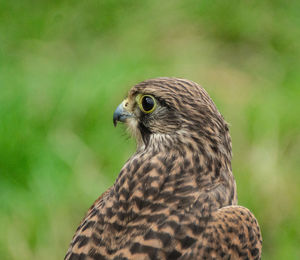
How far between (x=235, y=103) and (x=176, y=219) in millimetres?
3438

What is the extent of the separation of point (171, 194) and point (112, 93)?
9.26 feet

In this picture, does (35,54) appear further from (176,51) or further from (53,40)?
(176,51)

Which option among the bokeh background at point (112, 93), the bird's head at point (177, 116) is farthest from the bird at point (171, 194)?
the bokeh background at point (112, 93)

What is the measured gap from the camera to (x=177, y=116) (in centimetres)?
323

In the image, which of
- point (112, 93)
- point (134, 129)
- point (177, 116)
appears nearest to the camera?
point (177, 116)

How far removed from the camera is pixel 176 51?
7.04 m

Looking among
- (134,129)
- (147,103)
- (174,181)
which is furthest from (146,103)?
(174,181)

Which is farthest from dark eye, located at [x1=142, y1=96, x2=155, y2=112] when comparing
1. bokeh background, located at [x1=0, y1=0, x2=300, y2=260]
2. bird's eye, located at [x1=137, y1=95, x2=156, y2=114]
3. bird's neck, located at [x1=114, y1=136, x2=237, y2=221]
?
bokeh background, located at [x1=0, y1=0, x2=300, y2=260]

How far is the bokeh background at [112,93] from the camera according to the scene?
5156mm

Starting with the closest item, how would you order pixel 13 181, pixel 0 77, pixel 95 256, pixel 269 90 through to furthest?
1. pixel 95 256
2. pixel 13 181
3. pixel 0 77
4. pixel 269 90

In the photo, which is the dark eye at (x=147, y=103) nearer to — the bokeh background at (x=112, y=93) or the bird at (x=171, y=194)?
the bird at (x=171, y=194)

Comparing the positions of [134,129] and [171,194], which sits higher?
[134,129]

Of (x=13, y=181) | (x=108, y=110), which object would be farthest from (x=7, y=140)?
(x=108, y=110)

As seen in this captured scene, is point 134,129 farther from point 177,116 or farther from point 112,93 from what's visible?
point 112,93
